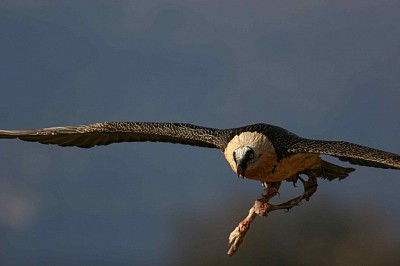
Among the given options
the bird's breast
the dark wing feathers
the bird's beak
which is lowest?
the bird's beak

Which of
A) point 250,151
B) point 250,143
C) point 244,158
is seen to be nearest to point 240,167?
point 244,158

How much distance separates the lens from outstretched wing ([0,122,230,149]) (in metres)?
22.5

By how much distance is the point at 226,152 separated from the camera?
838 inches

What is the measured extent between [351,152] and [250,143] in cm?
205

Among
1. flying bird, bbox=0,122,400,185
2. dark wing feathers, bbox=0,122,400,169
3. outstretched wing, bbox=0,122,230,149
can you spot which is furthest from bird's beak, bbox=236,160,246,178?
outstretched wing, bbox=0,122,230,149

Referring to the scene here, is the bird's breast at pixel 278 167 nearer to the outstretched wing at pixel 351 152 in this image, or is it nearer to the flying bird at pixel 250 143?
the flying bird at pixel 250 143

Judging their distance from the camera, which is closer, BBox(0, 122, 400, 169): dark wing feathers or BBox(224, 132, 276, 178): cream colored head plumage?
BBox(0, 122, 400, 169): dark wing feathers

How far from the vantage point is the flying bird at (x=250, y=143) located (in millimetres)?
20500

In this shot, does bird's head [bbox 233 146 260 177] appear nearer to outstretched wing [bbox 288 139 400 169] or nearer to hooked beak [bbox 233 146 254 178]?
hooked beak [bbox 233 146 254 178]

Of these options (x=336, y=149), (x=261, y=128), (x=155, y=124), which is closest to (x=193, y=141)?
(x=155, y=124)

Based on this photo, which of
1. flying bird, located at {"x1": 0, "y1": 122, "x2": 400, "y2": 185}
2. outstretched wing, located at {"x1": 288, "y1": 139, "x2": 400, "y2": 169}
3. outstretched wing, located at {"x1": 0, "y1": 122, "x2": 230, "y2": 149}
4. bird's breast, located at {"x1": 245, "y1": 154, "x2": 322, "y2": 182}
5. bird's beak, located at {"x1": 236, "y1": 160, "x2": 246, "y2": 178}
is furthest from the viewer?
outstretched wing, located at {"x1": 0, "y1": 122, "x2": 230, "y2": 149}

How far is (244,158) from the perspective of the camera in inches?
803

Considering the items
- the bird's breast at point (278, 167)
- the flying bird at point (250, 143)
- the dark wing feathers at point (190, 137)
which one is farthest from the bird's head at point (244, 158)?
the dark wing feathers at point (190, 137)

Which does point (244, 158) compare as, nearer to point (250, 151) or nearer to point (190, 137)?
point (250, 151)
